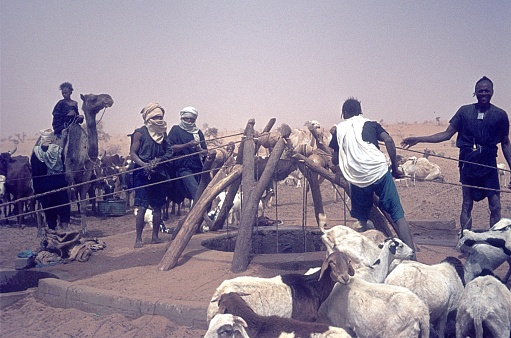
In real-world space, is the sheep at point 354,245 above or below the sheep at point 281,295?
above

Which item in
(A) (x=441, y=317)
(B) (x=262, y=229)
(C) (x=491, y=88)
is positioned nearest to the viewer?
(A) (x=441, y=317)

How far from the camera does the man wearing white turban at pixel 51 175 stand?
34.3 feet

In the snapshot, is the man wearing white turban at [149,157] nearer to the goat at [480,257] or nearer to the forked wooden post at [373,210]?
the forked wooden post at [373,210]

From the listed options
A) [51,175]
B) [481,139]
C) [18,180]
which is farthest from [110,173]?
[481,139]

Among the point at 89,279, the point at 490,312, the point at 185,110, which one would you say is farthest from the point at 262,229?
the point at 490,312

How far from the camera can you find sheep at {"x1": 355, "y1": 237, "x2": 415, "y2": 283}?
15.9ft

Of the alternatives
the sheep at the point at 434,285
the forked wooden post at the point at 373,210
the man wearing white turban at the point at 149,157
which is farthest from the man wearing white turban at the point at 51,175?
the sheep at the point at 434,285

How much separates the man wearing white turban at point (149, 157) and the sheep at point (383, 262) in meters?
4.37

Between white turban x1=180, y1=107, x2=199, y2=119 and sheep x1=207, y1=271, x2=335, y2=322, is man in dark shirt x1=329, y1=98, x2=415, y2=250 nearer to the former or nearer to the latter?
sheep x1=207, y1=271, x2=335, y2=322

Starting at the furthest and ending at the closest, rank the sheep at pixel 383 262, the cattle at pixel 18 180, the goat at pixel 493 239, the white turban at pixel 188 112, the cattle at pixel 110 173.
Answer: the cattle at pixel 110 173
the cattle at pixel 18 180
the white turban at pixel 188 112
the goat at pixel 493 239
the sheep at pixel 383 262

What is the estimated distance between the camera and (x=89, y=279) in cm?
638

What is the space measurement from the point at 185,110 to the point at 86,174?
139 inches

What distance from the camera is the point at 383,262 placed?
4902 mm

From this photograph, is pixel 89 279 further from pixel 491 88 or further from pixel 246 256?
pixel 491 88
